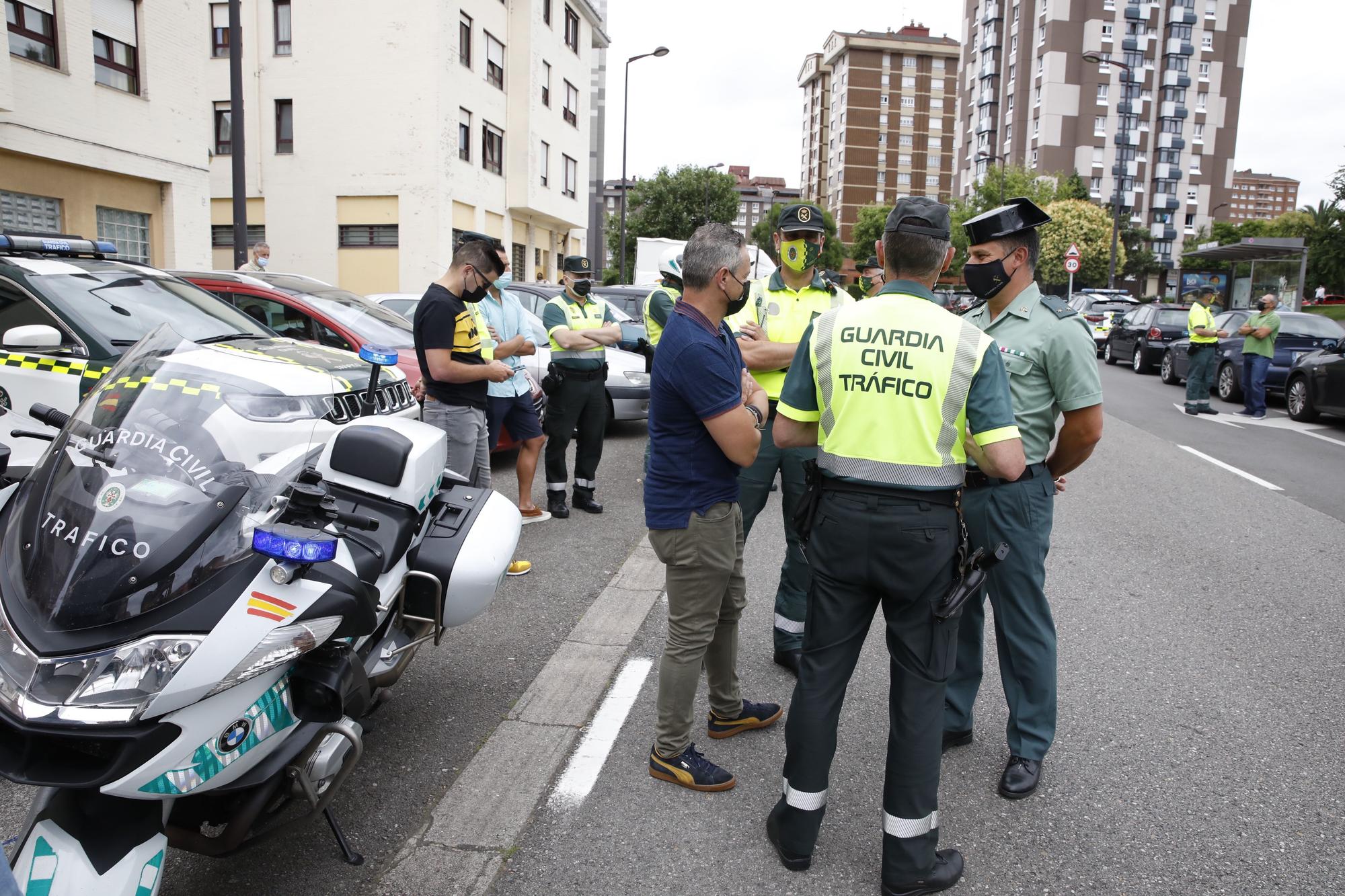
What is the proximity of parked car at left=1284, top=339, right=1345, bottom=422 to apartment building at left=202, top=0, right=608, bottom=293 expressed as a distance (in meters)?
19.4

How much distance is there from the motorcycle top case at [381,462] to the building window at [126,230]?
14.9 m

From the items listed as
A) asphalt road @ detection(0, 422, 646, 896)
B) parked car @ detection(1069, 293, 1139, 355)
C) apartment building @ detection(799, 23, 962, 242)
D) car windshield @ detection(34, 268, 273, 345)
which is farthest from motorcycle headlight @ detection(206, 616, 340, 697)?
apartment building @ detection(799, 23, 962, 242)

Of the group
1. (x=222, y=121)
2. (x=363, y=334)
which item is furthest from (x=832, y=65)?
(x=363, y=334)

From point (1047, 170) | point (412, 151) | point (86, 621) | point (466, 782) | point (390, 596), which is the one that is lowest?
point (466, 782)

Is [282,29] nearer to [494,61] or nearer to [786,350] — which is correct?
[494,61]

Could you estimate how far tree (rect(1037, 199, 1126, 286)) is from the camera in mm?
55469

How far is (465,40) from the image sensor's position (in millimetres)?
26938

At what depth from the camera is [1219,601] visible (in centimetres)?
545

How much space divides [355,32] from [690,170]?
37.6 metres

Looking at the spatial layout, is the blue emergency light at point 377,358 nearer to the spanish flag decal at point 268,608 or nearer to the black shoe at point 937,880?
the spanish flag decal at point 268,608

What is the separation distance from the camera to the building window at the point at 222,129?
27.2 metres

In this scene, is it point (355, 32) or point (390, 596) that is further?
point (355, 32)

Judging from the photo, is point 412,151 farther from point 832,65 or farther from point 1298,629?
point 832,65

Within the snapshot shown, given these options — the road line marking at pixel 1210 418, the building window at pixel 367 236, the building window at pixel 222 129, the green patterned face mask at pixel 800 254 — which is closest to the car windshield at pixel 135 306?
the green patterned face mask at pixel 800 254
